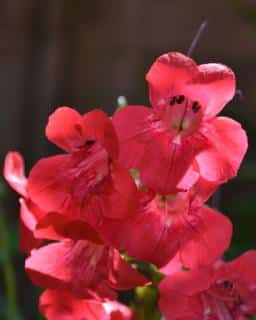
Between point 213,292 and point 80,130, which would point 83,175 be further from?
point 213,292

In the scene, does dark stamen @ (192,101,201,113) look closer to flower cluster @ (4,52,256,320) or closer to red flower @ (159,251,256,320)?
flower cluster @ (4,52,256,320)

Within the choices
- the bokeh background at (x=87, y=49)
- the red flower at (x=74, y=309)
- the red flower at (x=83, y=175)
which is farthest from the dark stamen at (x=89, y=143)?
the bokeh background at (x=87, y=49)

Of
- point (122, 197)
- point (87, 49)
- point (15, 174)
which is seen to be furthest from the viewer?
point (87, 49)

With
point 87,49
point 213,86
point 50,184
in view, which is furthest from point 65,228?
point 87,49

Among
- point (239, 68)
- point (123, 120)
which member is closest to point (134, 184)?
point (123, 120)

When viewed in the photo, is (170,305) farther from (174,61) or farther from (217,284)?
(174,61)

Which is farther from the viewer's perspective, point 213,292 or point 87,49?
point 87,49

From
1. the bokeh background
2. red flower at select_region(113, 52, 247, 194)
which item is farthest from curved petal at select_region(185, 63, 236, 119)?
the bokeh background
